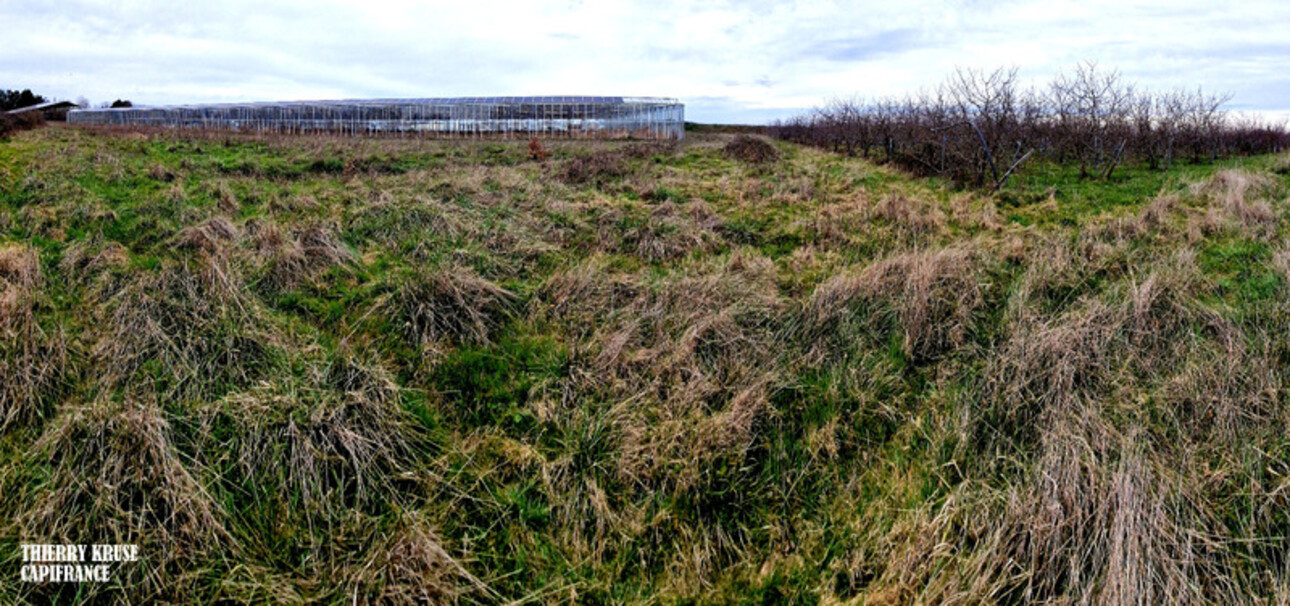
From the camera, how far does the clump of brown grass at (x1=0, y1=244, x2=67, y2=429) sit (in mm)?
3977

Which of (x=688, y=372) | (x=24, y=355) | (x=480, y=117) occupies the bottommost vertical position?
(x=688, y=372)

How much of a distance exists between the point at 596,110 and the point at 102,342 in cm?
2662

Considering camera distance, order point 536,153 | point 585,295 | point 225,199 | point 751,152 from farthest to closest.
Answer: point 751,152
point 536,153
point 225,199
point 585,295

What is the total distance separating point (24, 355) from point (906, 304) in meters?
6.52

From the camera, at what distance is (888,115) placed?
2306cm

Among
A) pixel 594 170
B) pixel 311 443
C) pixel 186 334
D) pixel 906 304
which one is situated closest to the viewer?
pixel 311 443

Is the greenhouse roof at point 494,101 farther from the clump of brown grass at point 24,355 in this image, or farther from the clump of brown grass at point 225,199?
the clump of brown grass at point 24,355

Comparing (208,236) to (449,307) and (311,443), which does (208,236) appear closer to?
(449,307)

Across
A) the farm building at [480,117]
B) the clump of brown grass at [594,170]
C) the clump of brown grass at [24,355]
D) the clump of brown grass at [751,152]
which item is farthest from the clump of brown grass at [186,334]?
the farm building at [480,117]

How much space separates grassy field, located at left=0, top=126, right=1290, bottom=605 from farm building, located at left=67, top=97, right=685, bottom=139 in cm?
2207

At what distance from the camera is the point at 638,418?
13.7 ft

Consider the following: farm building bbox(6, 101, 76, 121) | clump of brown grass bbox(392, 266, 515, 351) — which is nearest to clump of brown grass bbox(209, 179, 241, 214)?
clump of brown grass bbox(392, 266, 515, 351)

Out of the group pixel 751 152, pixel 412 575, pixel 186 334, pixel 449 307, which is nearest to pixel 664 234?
pixel 449 307

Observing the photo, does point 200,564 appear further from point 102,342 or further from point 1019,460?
point 1019,460
